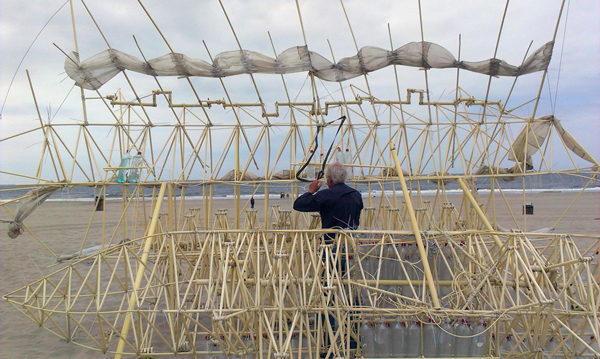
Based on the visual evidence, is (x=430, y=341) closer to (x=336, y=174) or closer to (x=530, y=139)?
(x=336, y=174)

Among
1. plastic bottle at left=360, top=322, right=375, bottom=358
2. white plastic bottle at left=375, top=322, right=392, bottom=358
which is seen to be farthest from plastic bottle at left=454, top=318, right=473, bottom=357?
plastic bottle at left=360, top=322, right=375, bottom=358

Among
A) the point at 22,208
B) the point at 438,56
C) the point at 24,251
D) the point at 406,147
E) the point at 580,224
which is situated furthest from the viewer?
the point at 580,224

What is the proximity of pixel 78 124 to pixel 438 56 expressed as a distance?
7626 mm

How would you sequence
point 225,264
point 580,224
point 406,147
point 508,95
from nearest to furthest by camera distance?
point 225,264 → point 508,95 → point 406,147 → point 580,224

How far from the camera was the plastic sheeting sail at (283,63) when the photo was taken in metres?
7.08

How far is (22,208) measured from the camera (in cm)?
687

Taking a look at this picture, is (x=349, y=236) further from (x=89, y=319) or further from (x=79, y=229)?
(x=79, y=229)

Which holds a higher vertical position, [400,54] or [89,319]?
[400,54]

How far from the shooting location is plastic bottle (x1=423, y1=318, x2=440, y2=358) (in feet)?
18.4

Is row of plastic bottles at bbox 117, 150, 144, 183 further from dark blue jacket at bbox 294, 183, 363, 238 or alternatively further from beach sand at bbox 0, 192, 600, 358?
dark blue jacket at bbox 294, 183, 363, 238

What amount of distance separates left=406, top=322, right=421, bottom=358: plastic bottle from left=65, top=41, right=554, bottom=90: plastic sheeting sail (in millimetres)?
5061

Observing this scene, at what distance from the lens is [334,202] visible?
5871 mm

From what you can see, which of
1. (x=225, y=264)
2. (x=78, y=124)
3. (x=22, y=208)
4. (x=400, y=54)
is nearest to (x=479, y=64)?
(x=400, y=54)

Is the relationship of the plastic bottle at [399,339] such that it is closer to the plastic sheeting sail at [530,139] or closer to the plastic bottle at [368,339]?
the plastic bottle at [368,339]
